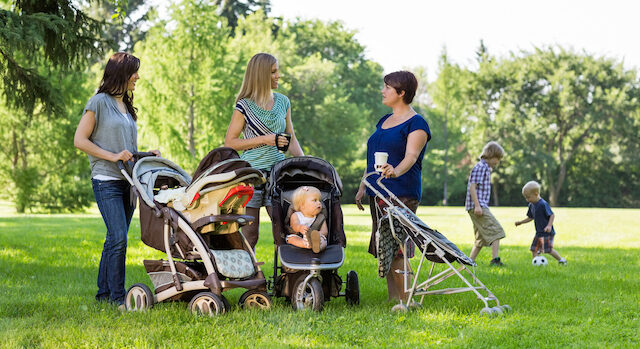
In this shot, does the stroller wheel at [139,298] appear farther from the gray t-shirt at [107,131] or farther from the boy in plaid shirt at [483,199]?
the boy in plaid shirt at [483,199]

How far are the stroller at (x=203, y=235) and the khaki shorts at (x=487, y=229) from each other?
4.45 meters

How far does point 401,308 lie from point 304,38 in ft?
144

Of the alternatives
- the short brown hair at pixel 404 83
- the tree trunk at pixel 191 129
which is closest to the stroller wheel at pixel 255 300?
the short brown hair at pixel 404 83

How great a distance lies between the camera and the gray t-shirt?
221 inches

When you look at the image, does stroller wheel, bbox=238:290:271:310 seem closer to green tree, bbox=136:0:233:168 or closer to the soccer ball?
the soccer ball

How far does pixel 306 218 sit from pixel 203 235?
2.72 feet

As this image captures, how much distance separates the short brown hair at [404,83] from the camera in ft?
18.9

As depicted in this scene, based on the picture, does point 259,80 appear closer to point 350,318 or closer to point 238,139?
point 238,139

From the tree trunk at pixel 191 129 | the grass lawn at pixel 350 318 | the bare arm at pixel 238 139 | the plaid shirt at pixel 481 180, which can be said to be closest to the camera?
the grass lawn at pixel 350 318

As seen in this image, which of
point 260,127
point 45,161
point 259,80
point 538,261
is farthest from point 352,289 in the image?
point 45,161

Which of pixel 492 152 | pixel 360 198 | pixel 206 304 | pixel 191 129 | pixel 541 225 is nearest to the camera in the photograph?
pixel 206 304

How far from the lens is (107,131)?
564 centimetres

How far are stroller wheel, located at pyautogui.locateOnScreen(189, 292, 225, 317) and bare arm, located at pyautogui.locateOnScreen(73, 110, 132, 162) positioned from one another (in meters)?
1.22

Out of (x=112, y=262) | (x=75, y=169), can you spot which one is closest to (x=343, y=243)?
(x=112, y=262)
